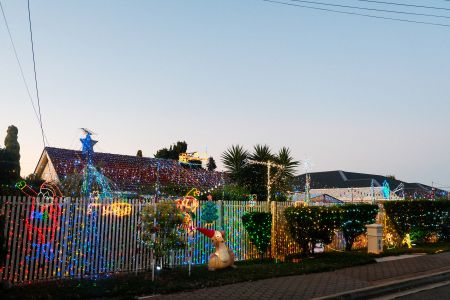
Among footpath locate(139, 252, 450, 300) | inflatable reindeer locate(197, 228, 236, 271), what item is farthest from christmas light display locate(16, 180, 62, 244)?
inflatable reindeer locate(197, 228, 236, 271)

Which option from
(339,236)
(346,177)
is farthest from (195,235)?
(346,177)

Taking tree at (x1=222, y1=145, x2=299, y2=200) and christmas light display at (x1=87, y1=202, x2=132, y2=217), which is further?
tree at (x1=222, y1=145, x2=299, y2=200)

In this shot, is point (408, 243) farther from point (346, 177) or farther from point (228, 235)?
point (346, 177)

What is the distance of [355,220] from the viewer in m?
14.1

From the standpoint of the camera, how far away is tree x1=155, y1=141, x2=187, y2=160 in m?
46.1

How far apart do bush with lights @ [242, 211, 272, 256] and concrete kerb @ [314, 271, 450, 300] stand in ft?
14.9

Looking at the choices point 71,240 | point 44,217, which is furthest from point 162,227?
point 44,217

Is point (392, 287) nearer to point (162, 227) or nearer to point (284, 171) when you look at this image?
point (162, 227)

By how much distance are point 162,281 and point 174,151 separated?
38.6 metres

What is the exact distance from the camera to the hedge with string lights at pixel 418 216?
16.1 meters

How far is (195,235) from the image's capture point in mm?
11242

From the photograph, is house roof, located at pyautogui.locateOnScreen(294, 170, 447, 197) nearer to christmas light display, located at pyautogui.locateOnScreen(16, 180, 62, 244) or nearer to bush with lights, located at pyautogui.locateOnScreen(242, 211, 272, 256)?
bush with lights, located at pyautogui.locateOnScreen(242, 211, 272, 256)

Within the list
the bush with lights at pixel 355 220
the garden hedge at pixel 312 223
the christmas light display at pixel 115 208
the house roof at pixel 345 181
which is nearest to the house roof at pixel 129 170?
the garden hedge at pixel 312 223

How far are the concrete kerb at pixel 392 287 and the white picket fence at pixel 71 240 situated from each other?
4.04m
